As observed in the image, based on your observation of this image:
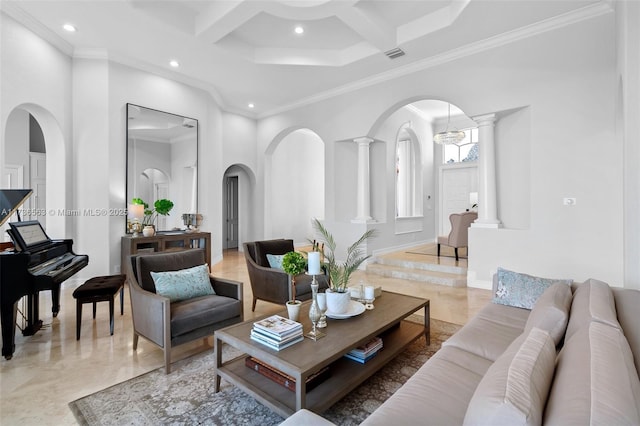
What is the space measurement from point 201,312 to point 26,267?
148cm

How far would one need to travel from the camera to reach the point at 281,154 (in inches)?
350

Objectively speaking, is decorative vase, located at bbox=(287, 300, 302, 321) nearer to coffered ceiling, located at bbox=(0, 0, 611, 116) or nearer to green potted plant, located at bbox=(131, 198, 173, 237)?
coffered ceiling, located at bbox=(0, 0, 611, 116)

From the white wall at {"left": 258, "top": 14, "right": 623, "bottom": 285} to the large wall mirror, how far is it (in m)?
4.47

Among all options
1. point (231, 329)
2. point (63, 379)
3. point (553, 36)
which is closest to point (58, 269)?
point (63, 379)

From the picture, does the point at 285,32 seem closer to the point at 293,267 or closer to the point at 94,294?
the point at 293,267

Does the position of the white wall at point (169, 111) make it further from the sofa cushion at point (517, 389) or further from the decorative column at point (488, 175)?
the sofa cushion at point (517, 389)

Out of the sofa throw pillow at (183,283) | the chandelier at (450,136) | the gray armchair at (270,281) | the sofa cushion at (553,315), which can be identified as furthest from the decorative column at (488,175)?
the sofa throw pillow at (183,283)

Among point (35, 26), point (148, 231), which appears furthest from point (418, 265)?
point (35, 26)

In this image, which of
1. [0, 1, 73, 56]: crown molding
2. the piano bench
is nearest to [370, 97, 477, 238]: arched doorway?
the piano bench

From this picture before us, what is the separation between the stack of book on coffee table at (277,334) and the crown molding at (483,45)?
4.70 metres

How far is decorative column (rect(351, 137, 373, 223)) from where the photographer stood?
6254 millimetres

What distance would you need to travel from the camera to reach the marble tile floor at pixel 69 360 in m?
2.00

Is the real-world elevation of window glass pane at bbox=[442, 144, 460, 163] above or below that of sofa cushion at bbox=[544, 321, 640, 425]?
above

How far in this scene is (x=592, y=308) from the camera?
5.04 feet
